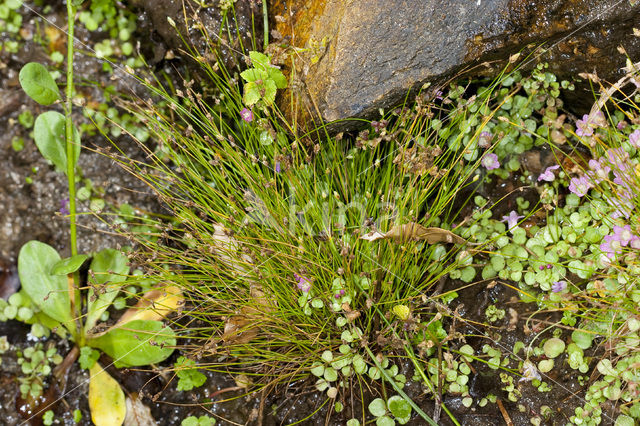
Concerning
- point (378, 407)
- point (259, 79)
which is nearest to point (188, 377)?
point (378, 407)

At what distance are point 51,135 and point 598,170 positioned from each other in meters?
2.26

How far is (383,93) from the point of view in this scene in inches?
89.0

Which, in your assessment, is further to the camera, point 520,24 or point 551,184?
point 551,184

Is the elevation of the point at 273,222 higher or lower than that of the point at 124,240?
higher

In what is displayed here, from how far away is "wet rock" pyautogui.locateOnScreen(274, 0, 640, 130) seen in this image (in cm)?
217

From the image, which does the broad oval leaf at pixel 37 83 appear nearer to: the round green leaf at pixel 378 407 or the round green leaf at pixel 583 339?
the round green leaf at pixel 378 407

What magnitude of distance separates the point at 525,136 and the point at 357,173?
28.9 inches

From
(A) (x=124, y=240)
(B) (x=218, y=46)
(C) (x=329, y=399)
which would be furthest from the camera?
(A) (x=124, y=240)

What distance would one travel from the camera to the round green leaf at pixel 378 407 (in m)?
2.18

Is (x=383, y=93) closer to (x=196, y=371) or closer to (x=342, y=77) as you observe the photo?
(x=342, y=77)

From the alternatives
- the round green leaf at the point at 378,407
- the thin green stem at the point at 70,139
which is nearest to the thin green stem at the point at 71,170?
the thin green stem at the point at 70,139

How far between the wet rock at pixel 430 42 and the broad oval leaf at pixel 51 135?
108 cm

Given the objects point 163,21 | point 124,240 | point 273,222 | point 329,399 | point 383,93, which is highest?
point 163,21

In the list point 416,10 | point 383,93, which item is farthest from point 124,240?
point 416,10
